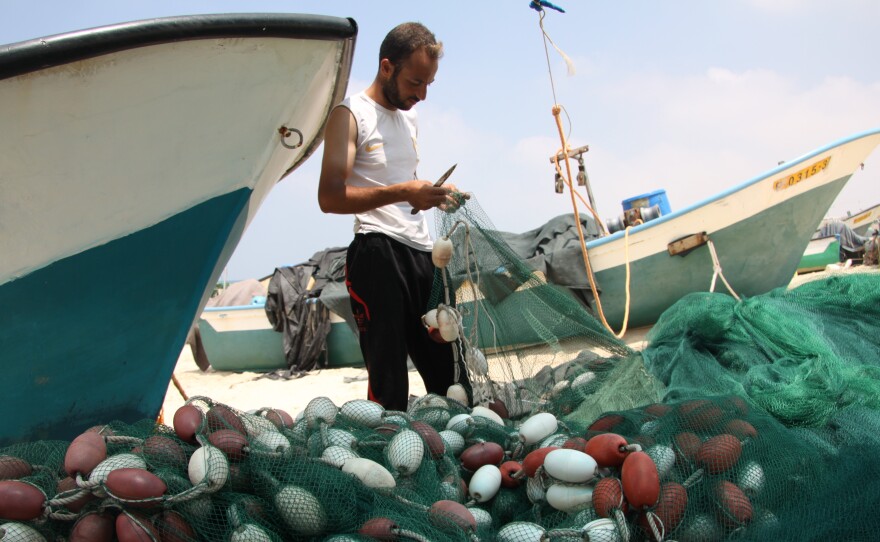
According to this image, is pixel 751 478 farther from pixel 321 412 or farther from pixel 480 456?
pixel 321 412

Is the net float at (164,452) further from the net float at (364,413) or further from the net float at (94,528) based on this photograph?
the net float at (364,413)

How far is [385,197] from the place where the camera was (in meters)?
2.57

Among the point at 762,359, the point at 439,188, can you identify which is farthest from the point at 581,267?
the point at 439,188

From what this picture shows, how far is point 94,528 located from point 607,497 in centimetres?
135

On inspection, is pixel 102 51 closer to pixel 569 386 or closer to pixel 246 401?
pixel 569 386

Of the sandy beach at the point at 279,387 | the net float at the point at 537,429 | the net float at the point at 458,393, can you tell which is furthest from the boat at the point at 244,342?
the net float at the point at 537,429

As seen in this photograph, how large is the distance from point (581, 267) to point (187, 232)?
Answer: 4974 mm

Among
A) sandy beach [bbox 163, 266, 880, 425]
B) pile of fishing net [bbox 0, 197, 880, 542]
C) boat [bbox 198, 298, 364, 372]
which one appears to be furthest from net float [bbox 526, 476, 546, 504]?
boat [bbox 198, 298, 364, 372]

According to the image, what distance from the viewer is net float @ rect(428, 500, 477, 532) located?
1.63m

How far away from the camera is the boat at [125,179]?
2492mm

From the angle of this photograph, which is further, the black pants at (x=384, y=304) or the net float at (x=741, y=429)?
the black pants at (x=384, y=304)

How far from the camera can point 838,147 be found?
6.88m

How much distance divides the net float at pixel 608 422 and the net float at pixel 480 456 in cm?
37

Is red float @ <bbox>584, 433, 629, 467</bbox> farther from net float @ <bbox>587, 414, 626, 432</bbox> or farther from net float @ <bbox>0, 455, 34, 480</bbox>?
net float @ <bbox>0, 455, 34, 480</bbox>
